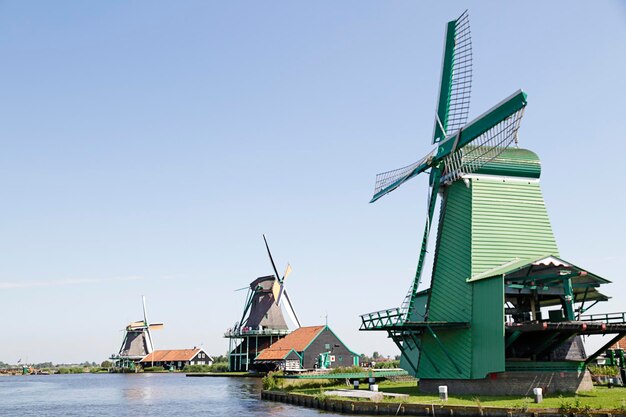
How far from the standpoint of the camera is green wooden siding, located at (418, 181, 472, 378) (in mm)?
24797

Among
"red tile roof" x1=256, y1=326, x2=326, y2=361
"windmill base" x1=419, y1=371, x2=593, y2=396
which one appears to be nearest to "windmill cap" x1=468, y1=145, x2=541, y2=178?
"windmill base" x1=419, y1=371, x2=593, y2=396

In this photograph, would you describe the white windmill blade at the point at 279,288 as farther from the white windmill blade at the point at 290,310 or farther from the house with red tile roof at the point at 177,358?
the house with red tile roof at the point at 177,358

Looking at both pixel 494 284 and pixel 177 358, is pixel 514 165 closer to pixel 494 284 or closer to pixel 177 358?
pixel 494 284

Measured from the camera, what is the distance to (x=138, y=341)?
101375mm

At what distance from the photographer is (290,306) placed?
224 ft

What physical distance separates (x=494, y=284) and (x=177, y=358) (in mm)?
79093

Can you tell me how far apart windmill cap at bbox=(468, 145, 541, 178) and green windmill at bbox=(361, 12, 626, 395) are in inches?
1.8

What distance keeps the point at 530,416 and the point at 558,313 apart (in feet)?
27.4

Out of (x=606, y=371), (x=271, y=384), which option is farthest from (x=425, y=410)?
(x=606, y=371)

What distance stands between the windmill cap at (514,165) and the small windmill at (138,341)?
276 feet

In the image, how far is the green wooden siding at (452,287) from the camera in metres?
24.8

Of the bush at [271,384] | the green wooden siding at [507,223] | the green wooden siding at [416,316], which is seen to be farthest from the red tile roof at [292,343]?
the green wooden siding at [507,223]

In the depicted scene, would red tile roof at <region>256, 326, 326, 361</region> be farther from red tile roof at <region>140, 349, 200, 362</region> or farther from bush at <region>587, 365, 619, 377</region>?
red tile roof at <region>140, 349, 200, 362</region>

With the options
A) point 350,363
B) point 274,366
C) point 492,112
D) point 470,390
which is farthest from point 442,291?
point 274,366
